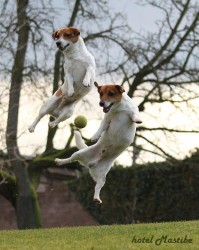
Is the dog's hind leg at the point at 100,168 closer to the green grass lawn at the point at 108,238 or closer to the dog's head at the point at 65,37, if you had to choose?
the green grass lawn at the point at 108,238

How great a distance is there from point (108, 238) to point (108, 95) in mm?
2474

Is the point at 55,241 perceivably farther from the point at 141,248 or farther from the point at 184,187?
the point at 184,187

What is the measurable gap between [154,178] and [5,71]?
4.38 meters

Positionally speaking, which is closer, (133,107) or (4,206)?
(133,107)

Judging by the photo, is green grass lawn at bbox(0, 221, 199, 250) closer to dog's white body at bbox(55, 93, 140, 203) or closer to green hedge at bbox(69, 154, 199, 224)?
dog's white body at bbox(55, 93, 140, 203)

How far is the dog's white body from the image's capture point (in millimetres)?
6926

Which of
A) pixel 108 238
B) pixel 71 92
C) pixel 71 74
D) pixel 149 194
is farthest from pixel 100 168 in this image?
pixel 149 194

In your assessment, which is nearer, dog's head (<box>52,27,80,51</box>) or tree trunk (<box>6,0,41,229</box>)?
dog's head (<box>52,27,80,51</box>)

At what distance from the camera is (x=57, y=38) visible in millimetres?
6750

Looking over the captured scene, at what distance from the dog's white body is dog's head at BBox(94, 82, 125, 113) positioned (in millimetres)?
159

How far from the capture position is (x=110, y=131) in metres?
7.14

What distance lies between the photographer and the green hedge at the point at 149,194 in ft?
53.6

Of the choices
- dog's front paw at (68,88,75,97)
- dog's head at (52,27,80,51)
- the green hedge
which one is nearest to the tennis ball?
dog's front paw at (68,88,75,97)

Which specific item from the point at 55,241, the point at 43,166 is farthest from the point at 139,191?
the point at 55,241
